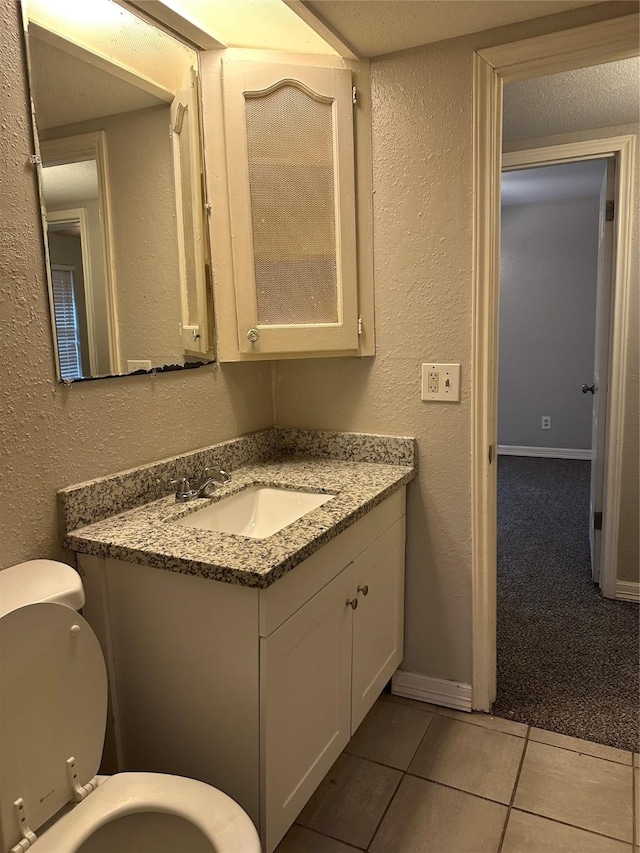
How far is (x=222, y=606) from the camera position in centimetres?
129

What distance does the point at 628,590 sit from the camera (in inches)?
111

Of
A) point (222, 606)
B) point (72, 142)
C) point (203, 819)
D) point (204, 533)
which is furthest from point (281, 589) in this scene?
point (72, 142)

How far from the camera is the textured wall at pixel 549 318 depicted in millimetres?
5270

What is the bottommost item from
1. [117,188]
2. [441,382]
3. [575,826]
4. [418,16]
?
[575,826]

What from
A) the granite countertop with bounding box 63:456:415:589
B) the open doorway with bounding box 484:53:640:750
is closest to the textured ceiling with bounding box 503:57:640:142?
the open doorway with bounding box 484:53:640:750

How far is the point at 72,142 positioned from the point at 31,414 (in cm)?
63

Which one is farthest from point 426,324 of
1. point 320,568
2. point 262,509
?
point 320,568

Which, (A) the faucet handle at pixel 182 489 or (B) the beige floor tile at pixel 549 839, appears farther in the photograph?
(A) the faucet handle at pixel 182 489

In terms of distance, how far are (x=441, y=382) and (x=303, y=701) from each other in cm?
102

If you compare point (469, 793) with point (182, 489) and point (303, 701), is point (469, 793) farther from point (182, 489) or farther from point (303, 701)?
point (182, 489)

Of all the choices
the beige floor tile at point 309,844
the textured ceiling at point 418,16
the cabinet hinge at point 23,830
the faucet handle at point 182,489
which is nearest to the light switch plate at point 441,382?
the faucet handle at point 182,489

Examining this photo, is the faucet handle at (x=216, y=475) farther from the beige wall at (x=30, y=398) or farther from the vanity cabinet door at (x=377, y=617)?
the vanity cabinet door at (x=377, y=617)

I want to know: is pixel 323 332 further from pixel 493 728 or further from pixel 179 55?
pixel 493 728

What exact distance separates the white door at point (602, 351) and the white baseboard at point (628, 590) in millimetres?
126
